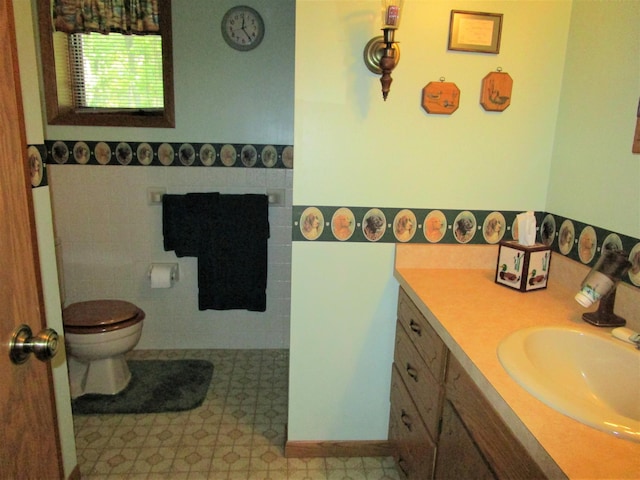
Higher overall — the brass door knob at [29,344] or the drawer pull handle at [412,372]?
the brass door knob at [29,344]

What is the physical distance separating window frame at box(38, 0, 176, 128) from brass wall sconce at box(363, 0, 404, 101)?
140 centimetres

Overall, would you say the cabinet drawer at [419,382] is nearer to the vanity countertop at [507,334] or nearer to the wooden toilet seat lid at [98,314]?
the vanity countertop at [507,334]

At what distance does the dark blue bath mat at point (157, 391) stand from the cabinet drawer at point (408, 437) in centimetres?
106

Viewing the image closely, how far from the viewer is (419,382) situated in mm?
1466

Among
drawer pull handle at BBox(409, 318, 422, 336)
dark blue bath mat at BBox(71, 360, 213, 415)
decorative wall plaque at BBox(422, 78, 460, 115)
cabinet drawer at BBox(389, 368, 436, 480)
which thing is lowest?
dark blue bath mat at BBox(71, 360, 213, 415)

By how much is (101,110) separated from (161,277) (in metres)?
1.03

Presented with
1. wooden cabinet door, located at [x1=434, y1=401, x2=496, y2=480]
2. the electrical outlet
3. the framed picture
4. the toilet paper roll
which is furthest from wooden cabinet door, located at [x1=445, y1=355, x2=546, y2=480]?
the electrical outlet

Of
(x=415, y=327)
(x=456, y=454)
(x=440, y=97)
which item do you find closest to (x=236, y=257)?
(x=415, y=327)

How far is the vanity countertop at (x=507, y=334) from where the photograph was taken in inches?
28.5

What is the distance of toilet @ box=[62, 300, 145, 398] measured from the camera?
2150 millimetres

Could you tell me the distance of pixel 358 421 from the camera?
192 centimetres

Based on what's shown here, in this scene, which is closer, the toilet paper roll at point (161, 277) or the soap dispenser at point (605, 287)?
the soap dispenser at point (605, 287)

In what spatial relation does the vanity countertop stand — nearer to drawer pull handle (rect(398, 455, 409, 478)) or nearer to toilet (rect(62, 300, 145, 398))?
drawer pull handle (rect(398, 455, 409, 478))

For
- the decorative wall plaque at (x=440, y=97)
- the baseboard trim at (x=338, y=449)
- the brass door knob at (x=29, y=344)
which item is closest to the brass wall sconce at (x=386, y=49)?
the decorative wall plaque at (x=440, y=97)
